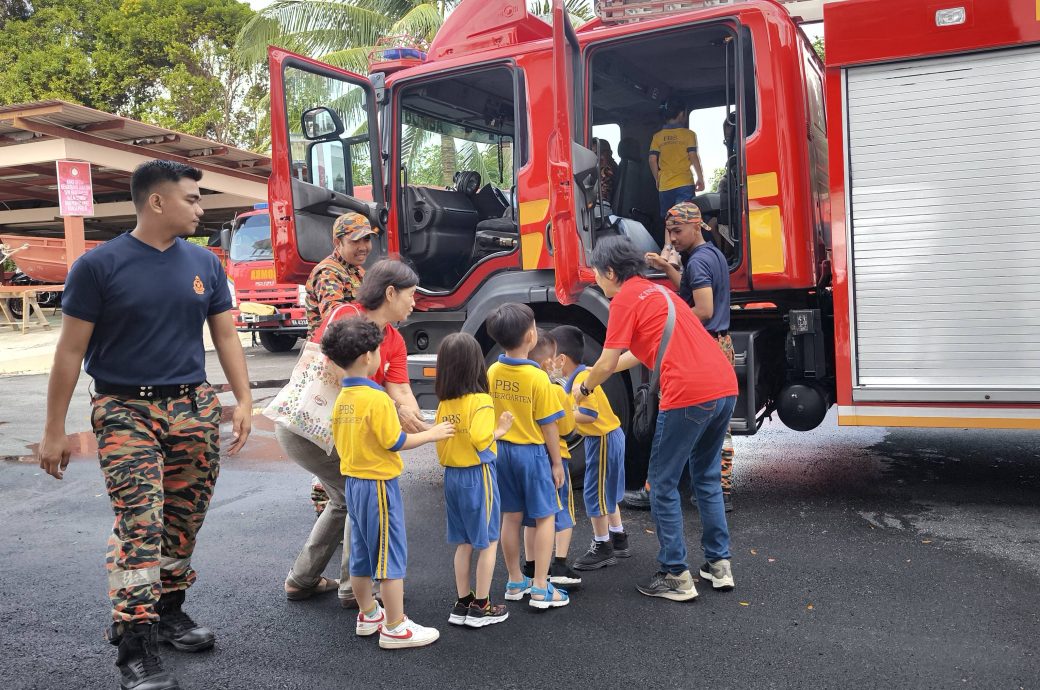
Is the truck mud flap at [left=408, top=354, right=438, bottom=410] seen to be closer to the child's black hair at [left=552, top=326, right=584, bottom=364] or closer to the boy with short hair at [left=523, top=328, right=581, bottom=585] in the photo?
the child's black hair at [left=552, top=326, right=584, bottom=364]

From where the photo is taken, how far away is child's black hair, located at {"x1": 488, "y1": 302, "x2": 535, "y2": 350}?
3.64 metres

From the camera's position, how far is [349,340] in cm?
328

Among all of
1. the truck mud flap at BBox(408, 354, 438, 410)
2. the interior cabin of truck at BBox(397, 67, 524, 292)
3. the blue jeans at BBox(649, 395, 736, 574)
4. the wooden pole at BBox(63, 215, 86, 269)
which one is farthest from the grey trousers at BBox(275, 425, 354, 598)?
the wooden pole at BBox(63, 215, 86, 269)

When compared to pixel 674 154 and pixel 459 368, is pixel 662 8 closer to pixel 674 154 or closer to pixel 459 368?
pixel 674 154

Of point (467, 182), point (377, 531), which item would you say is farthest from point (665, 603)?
point (467, 182)

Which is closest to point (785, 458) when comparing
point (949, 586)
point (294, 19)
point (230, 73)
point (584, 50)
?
point (949, 586)

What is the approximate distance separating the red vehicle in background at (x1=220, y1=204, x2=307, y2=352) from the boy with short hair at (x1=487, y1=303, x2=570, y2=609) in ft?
40.6

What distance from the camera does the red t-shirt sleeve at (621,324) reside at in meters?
3.70

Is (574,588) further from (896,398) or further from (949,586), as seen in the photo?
(896,398)

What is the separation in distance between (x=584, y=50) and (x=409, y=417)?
2.82 metres

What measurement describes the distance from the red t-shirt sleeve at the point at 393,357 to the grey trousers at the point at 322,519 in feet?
1.27

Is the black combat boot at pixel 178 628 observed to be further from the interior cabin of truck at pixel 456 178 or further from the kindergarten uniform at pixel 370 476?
the interior cabin of truck at pixel 456 178

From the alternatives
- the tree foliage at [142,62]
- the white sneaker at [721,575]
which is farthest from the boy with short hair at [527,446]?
the tree foliage at [142,62]

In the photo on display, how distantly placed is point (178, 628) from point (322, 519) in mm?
682
